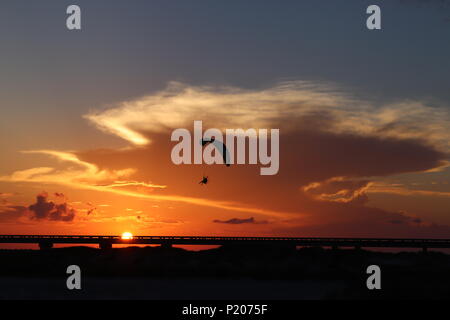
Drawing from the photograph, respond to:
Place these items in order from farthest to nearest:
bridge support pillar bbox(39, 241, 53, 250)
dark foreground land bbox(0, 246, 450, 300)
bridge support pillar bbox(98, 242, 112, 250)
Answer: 1. bridge support pillar bbox(39, 241, 53, 250)
2. bridge support pillar bbox(98, 242, 112, 250)
3. dark foreground land bbox(0, 246, 450, 300)

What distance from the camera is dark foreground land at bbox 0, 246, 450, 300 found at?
8475 cm

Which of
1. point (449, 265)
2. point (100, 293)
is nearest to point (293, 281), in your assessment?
point (449, 265)

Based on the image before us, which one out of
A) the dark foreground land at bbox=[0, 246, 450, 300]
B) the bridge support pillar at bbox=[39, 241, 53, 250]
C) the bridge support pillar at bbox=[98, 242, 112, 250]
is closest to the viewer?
the dark foreground land at bbox=[0, 246, 450, 300]

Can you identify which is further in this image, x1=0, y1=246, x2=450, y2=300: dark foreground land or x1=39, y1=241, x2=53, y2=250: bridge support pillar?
x1=39, y1=241, x2=53, y2=250: bridge support pillar

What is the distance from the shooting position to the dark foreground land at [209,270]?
84750mm

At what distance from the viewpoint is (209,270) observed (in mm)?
109438

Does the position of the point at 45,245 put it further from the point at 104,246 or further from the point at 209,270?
the point at 209,270

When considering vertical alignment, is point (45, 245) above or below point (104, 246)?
above

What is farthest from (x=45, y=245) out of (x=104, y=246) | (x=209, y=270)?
(x=209, y=270)

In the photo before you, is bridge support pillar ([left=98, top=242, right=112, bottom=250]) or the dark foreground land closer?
the dark foreground land

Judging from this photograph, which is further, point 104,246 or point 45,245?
point 45,245

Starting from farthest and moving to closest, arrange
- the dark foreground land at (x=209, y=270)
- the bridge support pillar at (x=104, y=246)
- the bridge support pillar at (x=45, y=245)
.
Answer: the bridge support pillar at (x=45, y=245)
the bridge support pillar at (x=104, y=246)
the dark foreground land at (x=209, y=270)

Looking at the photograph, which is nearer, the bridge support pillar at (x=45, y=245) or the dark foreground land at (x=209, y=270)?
the dark foreground land at (x=209, y=270)
